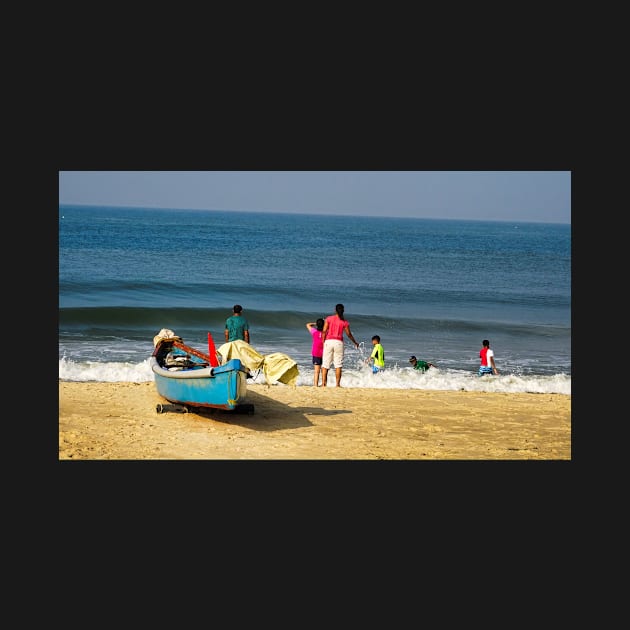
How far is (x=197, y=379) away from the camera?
1091 cm

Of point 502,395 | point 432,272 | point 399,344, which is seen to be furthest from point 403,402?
point 432,272

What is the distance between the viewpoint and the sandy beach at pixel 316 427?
10.1 meters

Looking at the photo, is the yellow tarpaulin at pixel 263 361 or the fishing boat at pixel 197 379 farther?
the yellow tarpaulin at pixel 263 361

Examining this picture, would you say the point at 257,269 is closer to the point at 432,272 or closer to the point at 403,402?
the point at 432,272

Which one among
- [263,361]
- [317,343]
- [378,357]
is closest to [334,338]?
[317,343]

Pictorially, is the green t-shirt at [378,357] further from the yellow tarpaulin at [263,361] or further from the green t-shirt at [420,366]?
the yellow tarpaulin at [263,361]

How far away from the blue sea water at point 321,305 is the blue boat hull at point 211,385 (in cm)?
211

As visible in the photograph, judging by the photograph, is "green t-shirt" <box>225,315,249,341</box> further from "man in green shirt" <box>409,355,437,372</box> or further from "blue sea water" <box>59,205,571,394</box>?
"man in green shirt" <box>409,355,437,372</box>

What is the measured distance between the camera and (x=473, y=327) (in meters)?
24.2

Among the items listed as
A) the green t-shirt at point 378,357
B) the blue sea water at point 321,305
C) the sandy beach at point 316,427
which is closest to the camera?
the sandy beach at point 316,427

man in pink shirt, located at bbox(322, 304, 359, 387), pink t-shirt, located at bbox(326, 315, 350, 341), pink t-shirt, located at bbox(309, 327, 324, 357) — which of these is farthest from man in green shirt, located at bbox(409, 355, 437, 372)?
pink t-shirt, located at bbox(326, 315, 350, 341)

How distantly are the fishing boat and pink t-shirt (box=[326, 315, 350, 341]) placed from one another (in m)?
2.34

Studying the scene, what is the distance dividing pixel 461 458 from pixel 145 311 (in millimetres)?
15525

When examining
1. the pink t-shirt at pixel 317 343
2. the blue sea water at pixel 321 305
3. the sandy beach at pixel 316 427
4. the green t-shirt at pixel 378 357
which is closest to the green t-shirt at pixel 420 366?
the blue sea water at pixel 321 305
